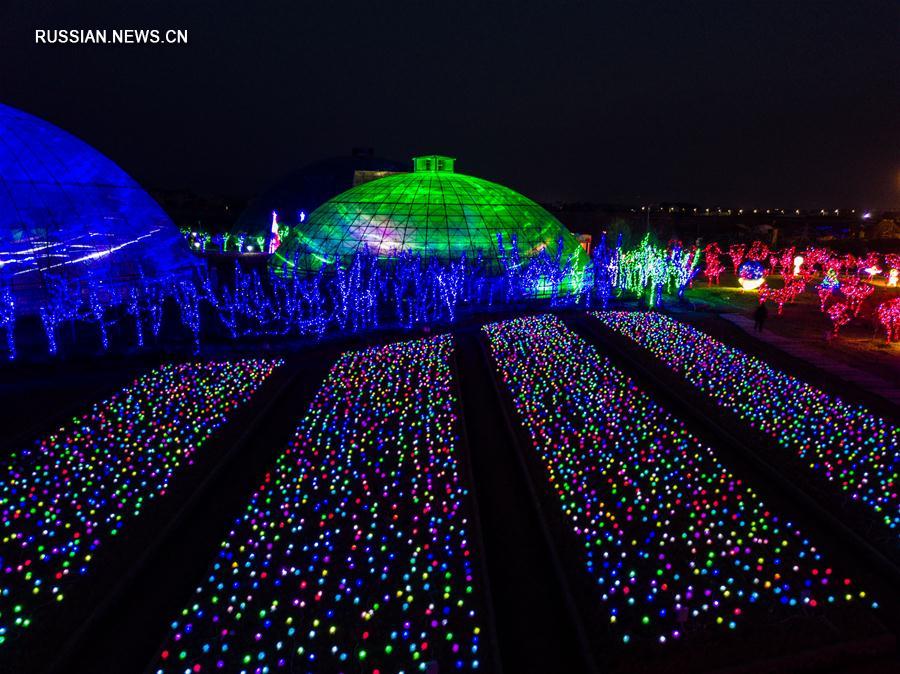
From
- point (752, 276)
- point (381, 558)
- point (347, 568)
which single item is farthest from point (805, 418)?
point (752, 276)

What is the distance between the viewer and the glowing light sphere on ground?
99.0 feet

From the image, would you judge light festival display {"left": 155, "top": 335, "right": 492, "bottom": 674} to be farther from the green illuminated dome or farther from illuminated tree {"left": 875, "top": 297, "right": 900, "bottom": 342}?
illuminated tree {"left": 875, "top": 297, "right": 900, "bottom": 342}

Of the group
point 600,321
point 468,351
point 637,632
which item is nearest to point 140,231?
point 468,351

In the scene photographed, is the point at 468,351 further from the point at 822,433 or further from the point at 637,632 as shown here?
the point at 637,632

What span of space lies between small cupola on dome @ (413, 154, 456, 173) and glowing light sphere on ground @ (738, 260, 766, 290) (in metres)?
16.3

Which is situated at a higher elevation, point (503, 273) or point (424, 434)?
point (503, 273)

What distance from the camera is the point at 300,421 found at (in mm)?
12008

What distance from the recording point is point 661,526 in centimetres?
834

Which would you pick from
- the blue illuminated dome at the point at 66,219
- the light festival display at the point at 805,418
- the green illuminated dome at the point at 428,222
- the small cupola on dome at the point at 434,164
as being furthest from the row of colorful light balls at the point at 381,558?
the small cupola on dome at the point at 434,164

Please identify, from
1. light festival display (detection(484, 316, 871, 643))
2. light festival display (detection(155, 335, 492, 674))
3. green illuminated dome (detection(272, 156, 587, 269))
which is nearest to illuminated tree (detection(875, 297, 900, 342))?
light festival display (detection(484, 316, 871, 643))

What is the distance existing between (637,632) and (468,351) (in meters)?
11.9

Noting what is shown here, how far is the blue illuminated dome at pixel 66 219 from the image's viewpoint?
18.4 meters

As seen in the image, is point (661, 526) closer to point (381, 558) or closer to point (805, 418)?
point (381, 558)

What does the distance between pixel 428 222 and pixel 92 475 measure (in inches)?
703
